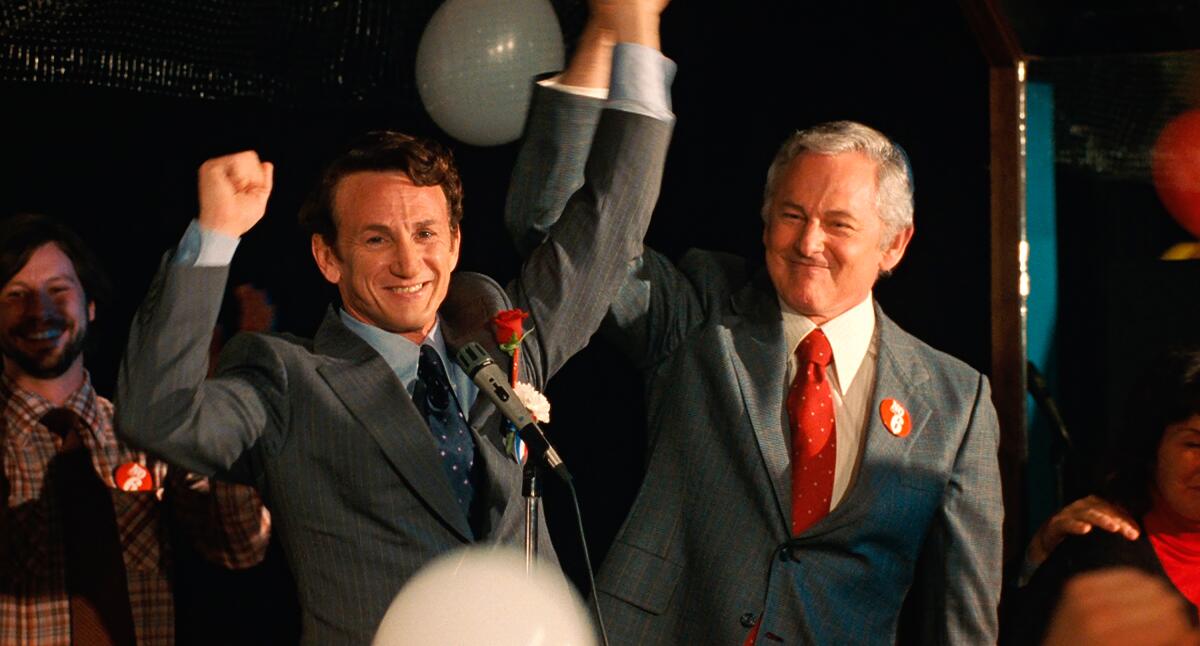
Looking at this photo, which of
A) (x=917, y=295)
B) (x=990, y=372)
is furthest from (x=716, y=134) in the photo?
(x=990, y=372)

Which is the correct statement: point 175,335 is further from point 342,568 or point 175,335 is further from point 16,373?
point 16,373

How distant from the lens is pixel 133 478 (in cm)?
319

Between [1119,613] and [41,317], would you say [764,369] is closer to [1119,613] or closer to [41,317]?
[1119,613]

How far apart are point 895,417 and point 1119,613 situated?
0.68 meters

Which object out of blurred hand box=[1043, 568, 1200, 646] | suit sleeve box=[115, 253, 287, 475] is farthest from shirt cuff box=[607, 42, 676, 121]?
blurred hand box=[1043, 568, 1200, 646]

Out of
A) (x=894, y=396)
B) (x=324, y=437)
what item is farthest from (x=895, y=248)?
(x=324, y=437)

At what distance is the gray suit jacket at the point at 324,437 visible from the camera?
7.13 feet

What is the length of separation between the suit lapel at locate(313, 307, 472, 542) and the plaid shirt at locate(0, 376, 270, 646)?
2.78 feet

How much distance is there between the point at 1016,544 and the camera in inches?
137

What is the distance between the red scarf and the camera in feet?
9.55

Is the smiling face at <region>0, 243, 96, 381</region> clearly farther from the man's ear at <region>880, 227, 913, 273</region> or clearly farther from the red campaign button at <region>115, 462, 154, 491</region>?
the man's ear at <region>880, 227, 913, 273</region>

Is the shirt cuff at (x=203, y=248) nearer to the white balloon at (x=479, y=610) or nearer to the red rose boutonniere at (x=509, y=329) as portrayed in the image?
the red rose boutonniere at (x=509, y=329)

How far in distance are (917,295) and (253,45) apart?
1.70 metres

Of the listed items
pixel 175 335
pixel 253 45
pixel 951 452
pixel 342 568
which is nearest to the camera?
pixel 175 335
